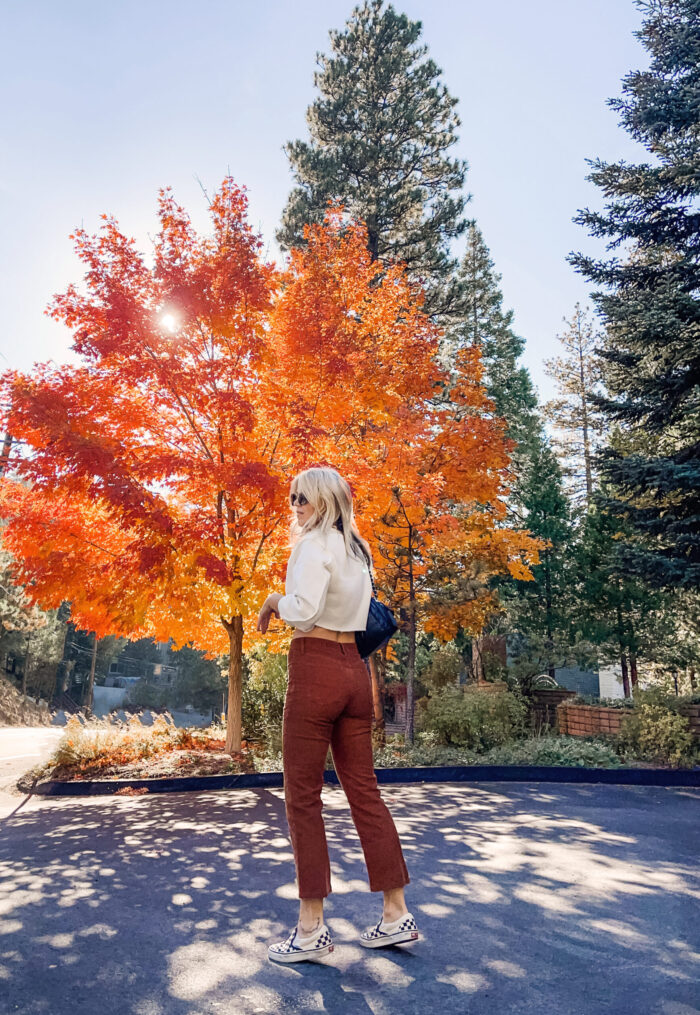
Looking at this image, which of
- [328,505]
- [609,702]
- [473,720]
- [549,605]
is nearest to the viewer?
[328,505]

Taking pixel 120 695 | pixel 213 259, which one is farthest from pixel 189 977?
pixel 120 695

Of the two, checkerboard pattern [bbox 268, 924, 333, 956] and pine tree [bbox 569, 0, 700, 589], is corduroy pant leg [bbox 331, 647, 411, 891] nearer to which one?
checkerboard pattern [bbox 268, 924, 333, 956]

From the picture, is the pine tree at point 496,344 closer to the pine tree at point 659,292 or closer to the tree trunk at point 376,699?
the pine tree at point 659,292

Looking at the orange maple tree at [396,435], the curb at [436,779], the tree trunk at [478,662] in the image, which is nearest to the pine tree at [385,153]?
the orange maple tree at [396,435]

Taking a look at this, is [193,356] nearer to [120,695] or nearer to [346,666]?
[346,666]

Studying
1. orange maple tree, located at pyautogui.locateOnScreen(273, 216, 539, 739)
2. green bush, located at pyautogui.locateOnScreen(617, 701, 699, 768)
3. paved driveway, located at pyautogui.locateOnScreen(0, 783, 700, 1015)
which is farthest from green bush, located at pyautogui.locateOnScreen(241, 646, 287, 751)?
paved driveway, located at pyautogui.locateOnScreen(0, 783, 700, 1015)

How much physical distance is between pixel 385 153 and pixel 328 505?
18.4 metres

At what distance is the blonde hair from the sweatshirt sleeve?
14 cm

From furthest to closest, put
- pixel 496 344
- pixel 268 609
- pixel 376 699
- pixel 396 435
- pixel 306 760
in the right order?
pixel 496 344 < pixel 376 699 < pixel 396 435 < pixel 268 609 < pixel 306 760

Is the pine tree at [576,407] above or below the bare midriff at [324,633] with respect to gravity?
above

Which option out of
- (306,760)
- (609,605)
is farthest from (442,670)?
(306,760)

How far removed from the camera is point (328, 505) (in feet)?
9.28

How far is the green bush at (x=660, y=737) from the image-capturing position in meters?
8.43

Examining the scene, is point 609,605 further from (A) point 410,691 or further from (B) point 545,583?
(A) point 410,691
